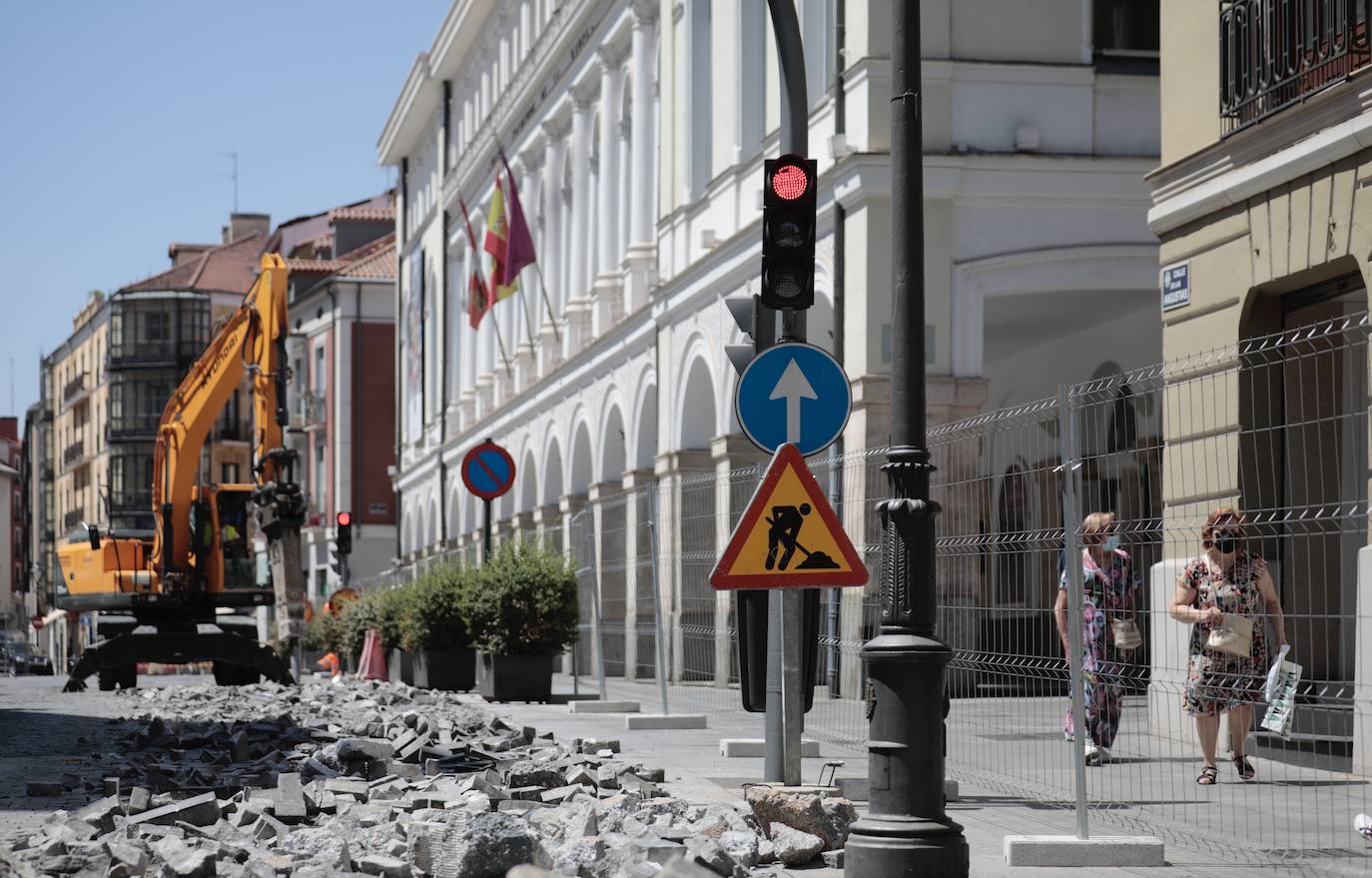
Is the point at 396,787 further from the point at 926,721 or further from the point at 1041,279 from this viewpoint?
the point at 1041,279

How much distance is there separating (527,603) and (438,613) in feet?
7.49

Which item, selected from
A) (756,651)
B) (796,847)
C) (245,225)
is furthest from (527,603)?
(245,225)

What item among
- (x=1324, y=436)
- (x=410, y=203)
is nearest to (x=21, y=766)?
(x=1324, y=436)

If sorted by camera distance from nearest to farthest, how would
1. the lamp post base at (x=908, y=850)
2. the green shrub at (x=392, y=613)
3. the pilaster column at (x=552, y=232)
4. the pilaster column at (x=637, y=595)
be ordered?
the lamp post base at (x=908, y=850)
the pilaster column at (x=637, y=595)
the green shrub at (x=392, y=613)
the pilaster column at (x=552, y=232)

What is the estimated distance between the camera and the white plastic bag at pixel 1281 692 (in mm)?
8602

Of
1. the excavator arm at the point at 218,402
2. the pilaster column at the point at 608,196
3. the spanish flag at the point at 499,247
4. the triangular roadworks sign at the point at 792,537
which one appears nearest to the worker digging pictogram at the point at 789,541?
the triangular roadworks sign at the point at 792,537

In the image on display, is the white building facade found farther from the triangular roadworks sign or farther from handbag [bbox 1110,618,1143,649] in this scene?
the triangular roadworks sign

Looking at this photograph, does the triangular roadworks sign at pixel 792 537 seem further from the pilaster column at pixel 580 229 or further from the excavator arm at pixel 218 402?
the pilaster column at pixel 580 229

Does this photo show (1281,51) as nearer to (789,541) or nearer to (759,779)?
(759,779)

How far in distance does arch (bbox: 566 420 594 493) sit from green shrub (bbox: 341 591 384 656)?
8239 mm

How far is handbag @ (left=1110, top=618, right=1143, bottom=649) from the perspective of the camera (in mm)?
10180

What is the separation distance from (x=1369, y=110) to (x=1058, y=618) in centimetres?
447

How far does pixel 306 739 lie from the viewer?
16672 mm

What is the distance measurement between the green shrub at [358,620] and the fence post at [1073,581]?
21097 mm
